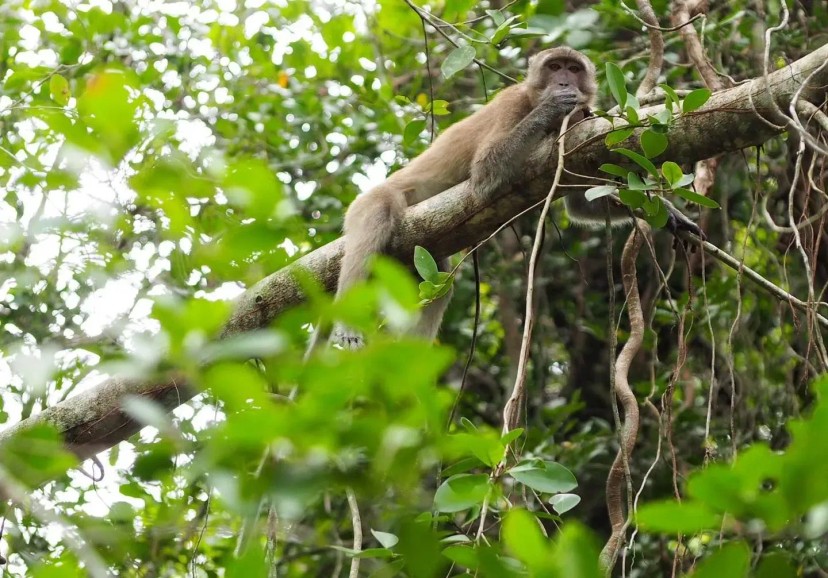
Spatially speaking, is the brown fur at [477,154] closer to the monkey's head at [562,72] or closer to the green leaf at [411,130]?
the monkey's head at [562,72]

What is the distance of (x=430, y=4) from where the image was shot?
7.24m

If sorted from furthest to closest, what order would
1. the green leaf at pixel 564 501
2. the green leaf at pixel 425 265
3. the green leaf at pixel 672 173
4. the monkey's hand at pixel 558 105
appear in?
the monkey's hand at pixel 558 105, the green leaf at pixel 672 173, the green leaf at pixel 425 265, the green leaf at pixel 564 501

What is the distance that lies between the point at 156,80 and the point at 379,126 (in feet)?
5.40

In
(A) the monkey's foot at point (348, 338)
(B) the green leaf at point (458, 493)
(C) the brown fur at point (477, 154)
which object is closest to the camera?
(B) the green leaf at point (458, 493)

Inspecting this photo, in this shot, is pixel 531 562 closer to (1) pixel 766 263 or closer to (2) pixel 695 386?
(1) pixel 766 263

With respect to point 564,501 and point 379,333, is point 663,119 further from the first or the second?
point 379,333

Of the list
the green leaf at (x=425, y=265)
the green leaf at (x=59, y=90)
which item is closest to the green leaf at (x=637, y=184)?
the green leaf at (x=425, y=265)

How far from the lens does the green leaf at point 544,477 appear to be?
2137 mm

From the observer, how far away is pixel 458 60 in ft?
13.0

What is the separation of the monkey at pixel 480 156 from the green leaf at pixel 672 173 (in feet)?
4.50

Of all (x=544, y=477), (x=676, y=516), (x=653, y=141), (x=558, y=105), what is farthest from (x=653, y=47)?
(x=676, y=516)

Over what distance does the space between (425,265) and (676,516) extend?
2057mm

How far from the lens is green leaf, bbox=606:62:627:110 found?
3.13 m

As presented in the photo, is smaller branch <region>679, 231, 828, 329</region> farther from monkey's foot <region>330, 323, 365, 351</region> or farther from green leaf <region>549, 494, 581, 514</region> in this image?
monkey's foot <region>330, 323, 365, 351</region>
